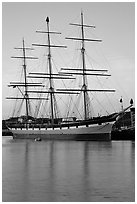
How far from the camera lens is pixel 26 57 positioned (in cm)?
7619

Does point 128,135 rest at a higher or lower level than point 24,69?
lower

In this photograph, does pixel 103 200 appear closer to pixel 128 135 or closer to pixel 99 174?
pixel 99 174

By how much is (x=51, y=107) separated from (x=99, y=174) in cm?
4932

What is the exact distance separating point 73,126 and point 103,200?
51335 millimetres

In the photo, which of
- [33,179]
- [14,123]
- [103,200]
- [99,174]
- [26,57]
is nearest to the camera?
[103,200]

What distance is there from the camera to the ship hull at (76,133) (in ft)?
200

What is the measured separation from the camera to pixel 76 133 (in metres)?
64.3

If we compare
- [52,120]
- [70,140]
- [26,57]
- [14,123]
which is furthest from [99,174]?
[14,123]

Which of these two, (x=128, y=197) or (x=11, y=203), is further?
(x=128, y=197)

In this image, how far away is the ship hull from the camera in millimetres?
60875

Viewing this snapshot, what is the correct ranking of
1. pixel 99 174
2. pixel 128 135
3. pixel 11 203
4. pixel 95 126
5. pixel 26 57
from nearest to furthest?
1. pixel 11 203
2. pixel 99 174
3. pixel 95 126
4. pixel 128 135
5. pixel 26 57

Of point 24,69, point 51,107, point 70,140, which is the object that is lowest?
point 70,140

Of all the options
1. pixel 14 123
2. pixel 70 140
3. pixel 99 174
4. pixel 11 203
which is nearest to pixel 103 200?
pixel 11 203

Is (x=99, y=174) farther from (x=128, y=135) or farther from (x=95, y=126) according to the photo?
(x=128, y=135)
